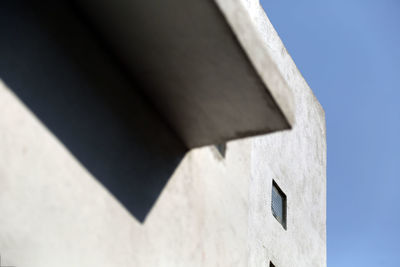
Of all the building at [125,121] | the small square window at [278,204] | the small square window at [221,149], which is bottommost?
the small square window at [278,204]

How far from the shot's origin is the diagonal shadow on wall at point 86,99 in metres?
5.45

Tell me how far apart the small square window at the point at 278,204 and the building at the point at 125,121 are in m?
3.77

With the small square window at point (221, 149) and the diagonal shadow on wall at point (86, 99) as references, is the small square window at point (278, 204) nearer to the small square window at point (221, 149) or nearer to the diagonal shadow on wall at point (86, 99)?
the small square window at point (221, 149)

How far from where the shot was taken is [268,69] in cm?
626

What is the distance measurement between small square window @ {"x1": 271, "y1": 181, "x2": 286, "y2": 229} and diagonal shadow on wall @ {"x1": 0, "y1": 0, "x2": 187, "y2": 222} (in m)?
5.06

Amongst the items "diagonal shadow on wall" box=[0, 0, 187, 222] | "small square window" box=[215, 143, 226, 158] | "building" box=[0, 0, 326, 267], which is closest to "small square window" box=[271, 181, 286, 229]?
"small square window" box=[215, 143, 226, 158]

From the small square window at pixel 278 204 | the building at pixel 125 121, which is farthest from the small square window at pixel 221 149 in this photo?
the small square window at pixel 278 204

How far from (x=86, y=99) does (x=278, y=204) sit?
6.77 meters

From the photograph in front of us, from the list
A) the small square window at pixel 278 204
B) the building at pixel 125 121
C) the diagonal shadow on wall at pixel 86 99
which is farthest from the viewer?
the small square window at pixel 278 204

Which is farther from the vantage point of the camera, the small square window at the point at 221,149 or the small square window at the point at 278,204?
the small square window at the point at 278,204

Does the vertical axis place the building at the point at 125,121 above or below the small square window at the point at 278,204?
above

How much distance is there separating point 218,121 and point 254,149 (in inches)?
173

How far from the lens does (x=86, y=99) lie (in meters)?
6.04

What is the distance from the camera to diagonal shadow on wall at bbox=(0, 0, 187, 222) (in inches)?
214
